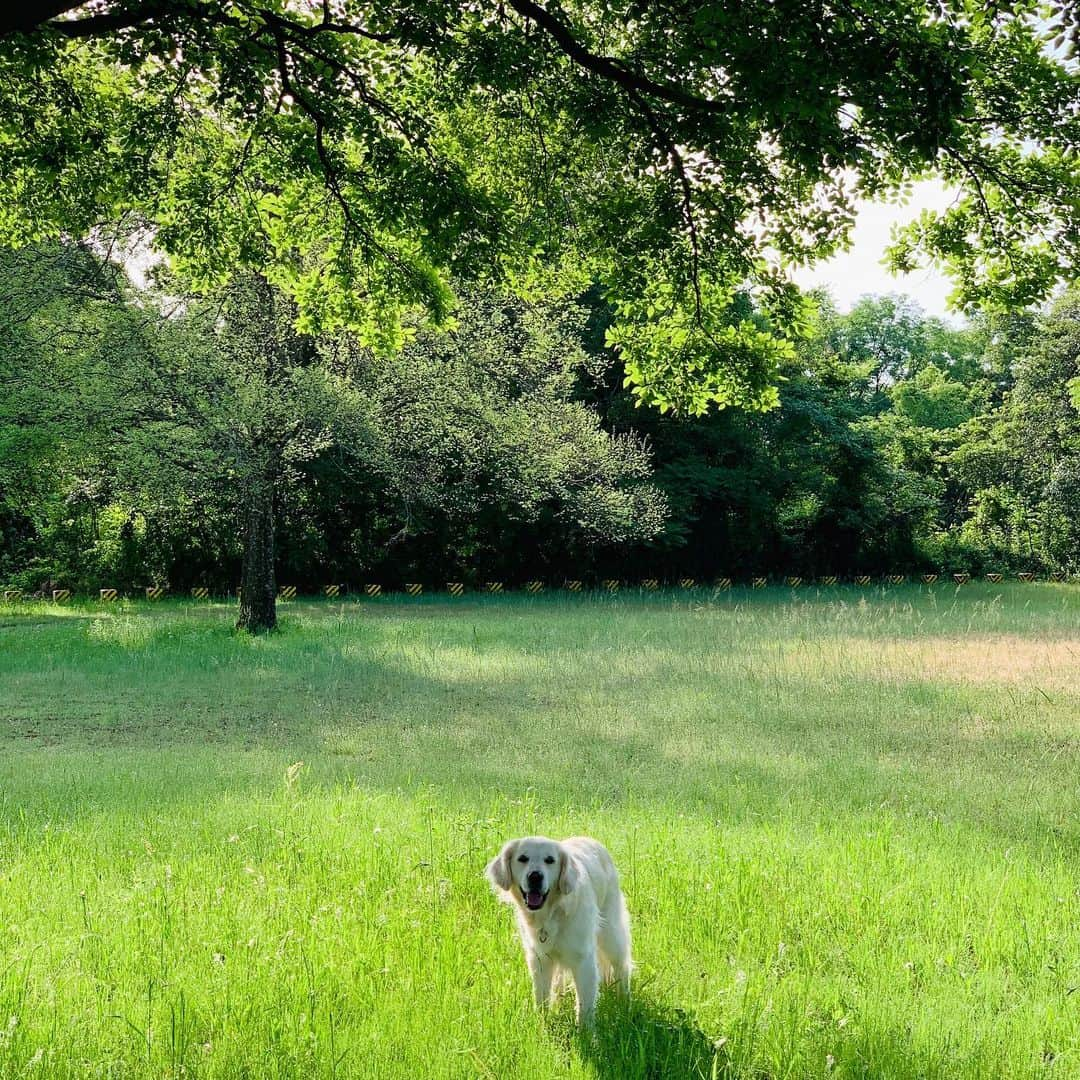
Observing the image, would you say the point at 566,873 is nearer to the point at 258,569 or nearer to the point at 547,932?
the point at 547,932

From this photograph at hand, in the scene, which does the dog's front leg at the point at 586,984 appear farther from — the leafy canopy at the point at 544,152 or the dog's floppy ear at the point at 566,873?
the leafy canopy at the point at 544,152

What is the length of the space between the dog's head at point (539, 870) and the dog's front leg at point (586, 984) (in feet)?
0.96

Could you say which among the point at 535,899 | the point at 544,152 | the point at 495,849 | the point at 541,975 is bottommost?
the point at 495,849

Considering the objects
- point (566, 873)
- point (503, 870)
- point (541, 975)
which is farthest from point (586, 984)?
point (503, 870)

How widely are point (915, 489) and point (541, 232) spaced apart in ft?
122

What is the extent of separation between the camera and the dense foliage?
1894cm

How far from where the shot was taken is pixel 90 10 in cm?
808

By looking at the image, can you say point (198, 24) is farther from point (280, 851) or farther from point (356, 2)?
point (280, 851)

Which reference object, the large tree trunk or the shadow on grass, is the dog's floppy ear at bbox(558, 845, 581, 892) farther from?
the large tree trunk

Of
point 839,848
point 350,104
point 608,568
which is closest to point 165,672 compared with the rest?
point 350,104

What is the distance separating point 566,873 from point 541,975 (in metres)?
0.54

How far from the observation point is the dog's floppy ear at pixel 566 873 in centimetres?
406

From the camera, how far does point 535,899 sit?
4070 mm

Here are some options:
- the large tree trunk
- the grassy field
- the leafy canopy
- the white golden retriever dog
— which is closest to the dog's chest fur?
the white golden retriever dog
